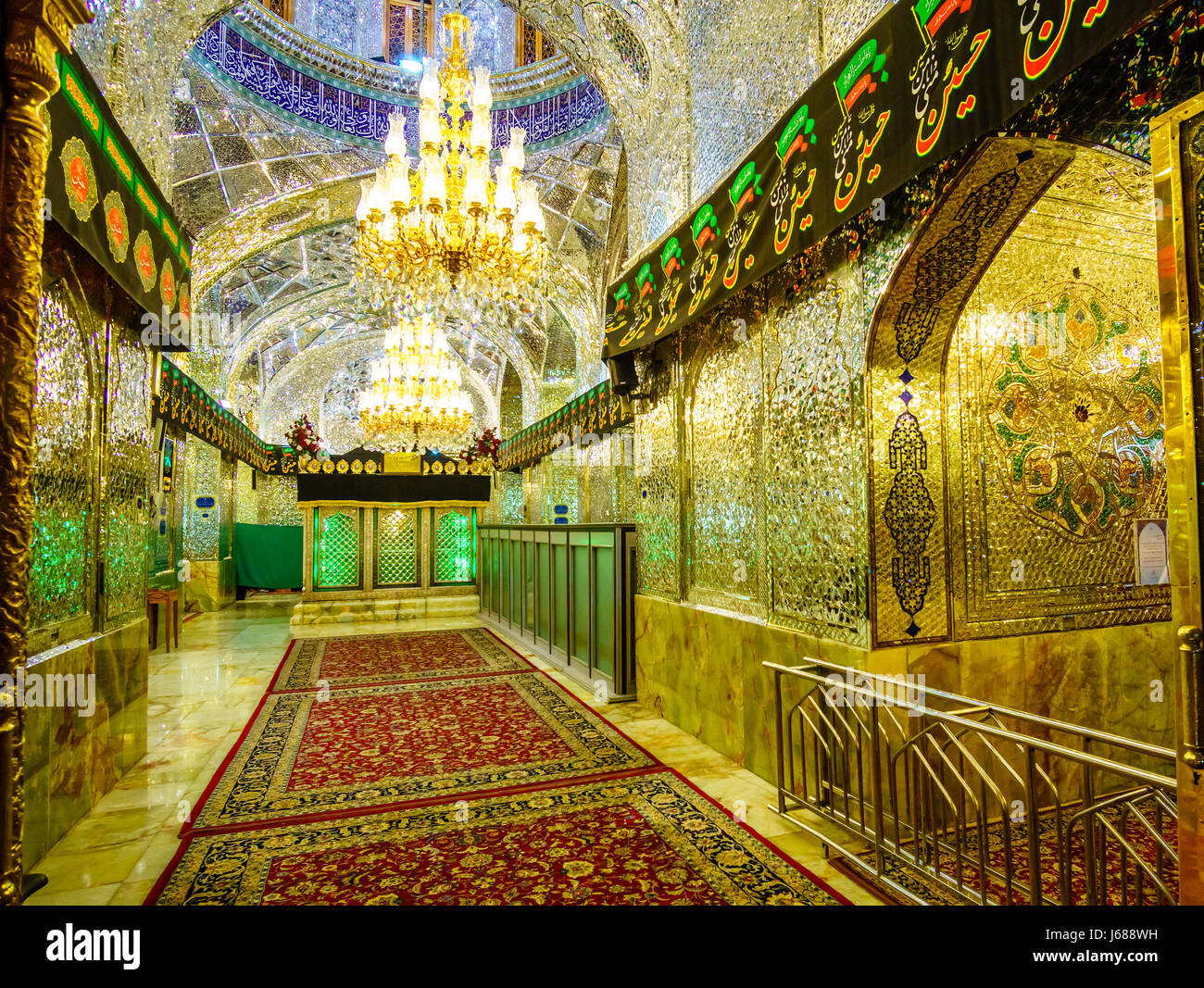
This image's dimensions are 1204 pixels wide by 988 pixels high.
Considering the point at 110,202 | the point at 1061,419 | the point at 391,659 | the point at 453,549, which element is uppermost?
the point at 110,202

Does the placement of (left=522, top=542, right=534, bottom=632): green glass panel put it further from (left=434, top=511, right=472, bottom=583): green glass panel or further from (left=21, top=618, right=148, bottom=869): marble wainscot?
(left=21, top=618, right=148, bottom=869): marble wainscot

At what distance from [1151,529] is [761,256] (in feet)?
7.67

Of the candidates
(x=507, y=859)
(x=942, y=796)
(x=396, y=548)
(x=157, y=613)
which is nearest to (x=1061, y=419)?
(x=942, y=796)

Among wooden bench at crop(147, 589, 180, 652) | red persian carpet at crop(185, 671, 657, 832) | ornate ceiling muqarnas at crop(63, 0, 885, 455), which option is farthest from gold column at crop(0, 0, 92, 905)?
wooden bench at crop(147, 589, 180, 652)

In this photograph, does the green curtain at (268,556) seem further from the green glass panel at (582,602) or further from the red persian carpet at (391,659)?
the green glass panel at (582,602)

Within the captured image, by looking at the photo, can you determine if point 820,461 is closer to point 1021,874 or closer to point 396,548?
point 1021,874

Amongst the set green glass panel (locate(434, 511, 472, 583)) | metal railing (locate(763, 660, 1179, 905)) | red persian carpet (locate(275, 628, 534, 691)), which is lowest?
red persian carpet (locate(275, 628, 534, 691))

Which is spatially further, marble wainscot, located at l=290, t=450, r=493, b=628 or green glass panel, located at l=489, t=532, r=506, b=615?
marble wainscot, located at l=290, t=450, r=493, b=628

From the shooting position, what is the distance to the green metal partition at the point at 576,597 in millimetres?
4676

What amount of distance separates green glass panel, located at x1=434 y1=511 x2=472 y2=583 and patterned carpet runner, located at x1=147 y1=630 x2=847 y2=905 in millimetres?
5146

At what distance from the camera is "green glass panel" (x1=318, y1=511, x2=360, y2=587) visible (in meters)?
9.14

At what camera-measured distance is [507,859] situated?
235cm

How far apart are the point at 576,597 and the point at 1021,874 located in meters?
3.74

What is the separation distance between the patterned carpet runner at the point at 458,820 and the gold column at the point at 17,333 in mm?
838
